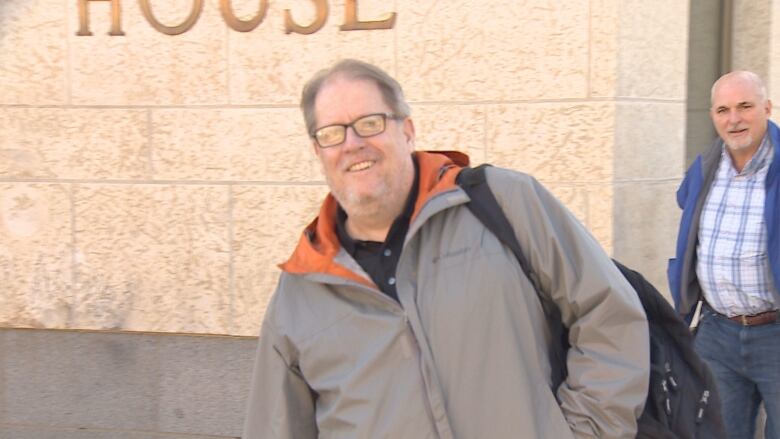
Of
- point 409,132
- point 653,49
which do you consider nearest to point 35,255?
point 653,49

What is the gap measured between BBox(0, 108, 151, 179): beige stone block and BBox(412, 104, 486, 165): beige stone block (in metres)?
1.41

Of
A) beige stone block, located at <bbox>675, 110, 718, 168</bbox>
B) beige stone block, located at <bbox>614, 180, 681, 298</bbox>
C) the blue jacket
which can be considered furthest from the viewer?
beige stone block, located at <bbox>675, 110, 718, 168</bbox>

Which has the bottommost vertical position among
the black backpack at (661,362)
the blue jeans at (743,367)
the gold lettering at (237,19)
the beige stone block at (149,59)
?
the blue jeans at (743,367)

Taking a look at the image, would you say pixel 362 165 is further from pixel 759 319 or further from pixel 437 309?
pixel 759 319

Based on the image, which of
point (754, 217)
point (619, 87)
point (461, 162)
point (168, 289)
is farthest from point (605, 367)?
point (168, 289)

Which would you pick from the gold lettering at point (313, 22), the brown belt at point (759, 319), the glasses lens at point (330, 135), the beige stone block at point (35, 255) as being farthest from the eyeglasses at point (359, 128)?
the beige stone block at point (35, 255)

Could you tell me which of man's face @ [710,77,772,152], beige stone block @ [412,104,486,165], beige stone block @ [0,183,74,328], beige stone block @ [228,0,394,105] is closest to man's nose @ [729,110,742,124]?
man's face @ [710,77,772,152]

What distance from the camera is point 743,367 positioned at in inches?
146

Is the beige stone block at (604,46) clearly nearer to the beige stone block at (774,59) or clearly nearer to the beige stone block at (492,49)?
the beige stone block at (492,49)

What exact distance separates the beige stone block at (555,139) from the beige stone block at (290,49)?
61cm

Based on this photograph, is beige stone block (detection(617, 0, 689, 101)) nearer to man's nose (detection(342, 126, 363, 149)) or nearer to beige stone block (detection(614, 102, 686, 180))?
beige stone block (detection(614, 102, 686, 180))

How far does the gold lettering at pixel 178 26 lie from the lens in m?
4.97

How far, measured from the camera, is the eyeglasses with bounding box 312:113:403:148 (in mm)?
2297

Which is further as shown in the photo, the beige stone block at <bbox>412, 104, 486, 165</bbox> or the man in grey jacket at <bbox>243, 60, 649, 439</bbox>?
the beige stone block at <bbox>412, 104, 486, 165</bbox>
